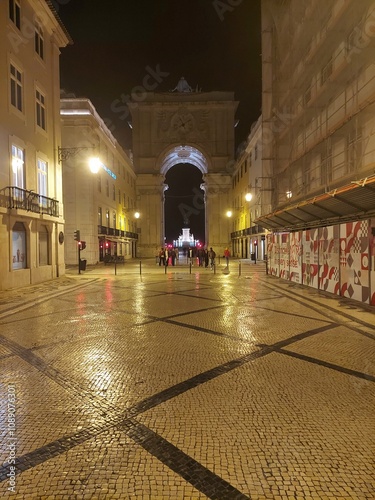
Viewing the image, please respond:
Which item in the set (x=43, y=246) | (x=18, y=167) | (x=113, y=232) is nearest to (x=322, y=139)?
(x=18, y=167)

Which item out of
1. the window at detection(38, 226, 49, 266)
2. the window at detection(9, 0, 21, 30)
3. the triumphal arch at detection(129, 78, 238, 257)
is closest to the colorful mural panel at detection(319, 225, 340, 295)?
the window at detection(38, 226, 49, 266)

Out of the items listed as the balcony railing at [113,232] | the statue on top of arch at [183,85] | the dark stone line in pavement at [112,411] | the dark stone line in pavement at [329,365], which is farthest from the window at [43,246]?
Result: the statue on top of arch at [183,85]

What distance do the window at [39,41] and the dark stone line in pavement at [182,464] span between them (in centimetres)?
2090

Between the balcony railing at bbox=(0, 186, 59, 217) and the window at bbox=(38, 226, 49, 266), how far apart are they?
1.03 m

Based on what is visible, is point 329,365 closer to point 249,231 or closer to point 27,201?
point 27,201

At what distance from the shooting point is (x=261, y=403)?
413 cm

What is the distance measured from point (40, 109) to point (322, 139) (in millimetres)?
15273

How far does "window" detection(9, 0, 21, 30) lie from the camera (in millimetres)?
15607

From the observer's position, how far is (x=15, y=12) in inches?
632

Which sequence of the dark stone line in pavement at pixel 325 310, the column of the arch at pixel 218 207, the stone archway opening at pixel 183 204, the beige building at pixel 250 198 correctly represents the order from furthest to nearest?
the stone archway opening at pixel 183 204 → the column of the arch at pixel 218 207 → the beige building at pixel 250 198 → the dark stone line in pavement at pixel 325 310

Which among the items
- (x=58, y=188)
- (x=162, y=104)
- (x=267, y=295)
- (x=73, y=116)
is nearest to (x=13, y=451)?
(x=267, y=295)

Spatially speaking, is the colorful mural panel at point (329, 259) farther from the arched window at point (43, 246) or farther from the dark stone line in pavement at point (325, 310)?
the arched window at point (43, 246)

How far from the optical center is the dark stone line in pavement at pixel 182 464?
2674mm

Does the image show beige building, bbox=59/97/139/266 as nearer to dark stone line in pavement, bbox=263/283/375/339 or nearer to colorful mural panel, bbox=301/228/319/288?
colorful mural panel, bbox=301/228/319/288
